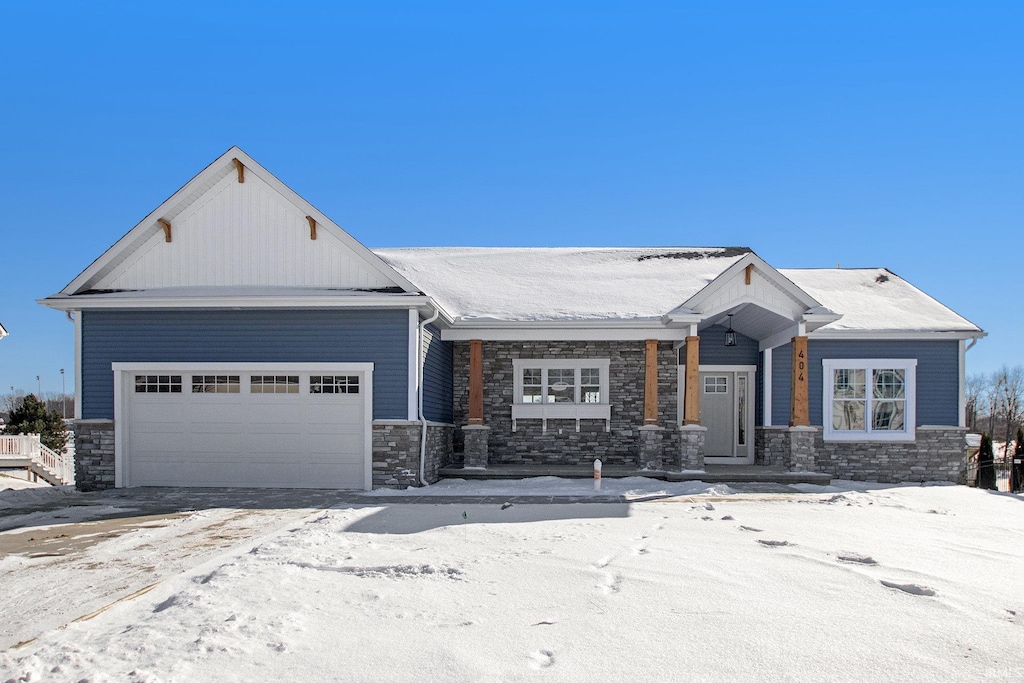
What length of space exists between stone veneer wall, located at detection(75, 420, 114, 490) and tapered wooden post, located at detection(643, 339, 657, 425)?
9.94m

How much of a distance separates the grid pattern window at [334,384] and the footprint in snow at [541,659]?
31.9 feet

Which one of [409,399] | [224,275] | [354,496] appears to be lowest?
[354,496]

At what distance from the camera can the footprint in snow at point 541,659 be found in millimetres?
4661

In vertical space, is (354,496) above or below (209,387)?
below

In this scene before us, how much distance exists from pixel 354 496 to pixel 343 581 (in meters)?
6.33

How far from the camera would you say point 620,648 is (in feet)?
16.3

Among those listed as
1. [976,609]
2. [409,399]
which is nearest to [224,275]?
[409,399]

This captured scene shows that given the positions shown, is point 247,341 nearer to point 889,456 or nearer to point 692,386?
point 692,386

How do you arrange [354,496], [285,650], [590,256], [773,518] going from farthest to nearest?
[590,256]
[354,496]
[773,518]
[285,650]

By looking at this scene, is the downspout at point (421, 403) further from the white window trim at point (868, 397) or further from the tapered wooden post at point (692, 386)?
the white window trim at point (868, 397)

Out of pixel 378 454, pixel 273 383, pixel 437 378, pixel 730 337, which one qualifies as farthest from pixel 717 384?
pixel 273 383

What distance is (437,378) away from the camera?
51.9ft

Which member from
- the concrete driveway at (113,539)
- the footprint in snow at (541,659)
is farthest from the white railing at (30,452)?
the footprint in snow at (541,659)

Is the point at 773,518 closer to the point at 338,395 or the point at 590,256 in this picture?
the point at 338,395
